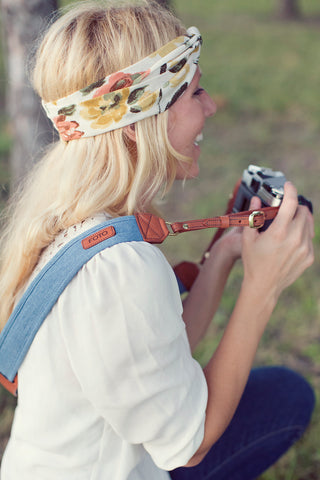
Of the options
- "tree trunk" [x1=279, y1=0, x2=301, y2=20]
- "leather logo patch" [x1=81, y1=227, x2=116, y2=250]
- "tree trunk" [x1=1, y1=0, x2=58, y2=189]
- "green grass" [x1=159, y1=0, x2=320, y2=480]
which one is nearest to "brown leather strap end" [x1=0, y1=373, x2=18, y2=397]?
"leather logo patch" [x1=81, y1=227, x2=116, y2=250]

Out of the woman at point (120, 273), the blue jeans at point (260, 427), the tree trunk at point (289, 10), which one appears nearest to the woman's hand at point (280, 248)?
the woman at point (120, 273)

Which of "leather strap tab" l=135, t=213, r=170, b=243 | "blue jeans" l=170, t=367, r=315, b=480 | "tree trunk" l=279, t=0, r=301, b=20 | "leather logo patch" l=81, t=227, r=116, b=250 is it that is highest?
"leather logo patch" l=81, t=227, r=116, b=250

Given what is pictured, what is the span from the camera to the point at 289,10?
13.1 meters

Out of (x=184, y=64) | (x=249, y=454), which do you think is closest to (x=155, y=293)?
(x=184, y=64)

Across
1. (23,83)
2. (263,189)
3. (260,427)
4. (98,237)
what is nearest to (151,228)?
(98,237)

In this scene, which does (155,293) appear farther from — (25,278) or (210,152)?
(210,152)

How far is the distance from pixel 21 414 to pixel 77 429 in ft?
0.61

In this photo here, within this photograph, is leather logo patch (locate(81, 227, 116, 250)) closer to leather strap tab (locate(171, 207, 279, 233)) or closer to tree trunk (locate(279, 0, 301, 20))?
leather strap tab (locate(171, 207, 279, 233))

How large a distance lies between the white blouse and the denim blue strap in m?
0.02

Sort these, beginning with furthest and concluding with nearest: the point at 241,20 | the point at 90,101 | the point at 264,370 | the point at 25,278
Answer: the point at 241,20 < the point at 264,370 < the point at 25,278 < the point at 90,101

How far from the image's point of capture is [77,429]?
1.33 m

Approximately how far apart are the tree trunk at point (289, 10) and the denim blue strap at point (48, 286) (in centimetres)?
1333

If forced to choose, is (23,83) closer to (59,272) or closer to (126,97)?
(126,97)

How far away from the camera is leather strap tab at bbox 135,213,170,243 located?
1.33 metres
